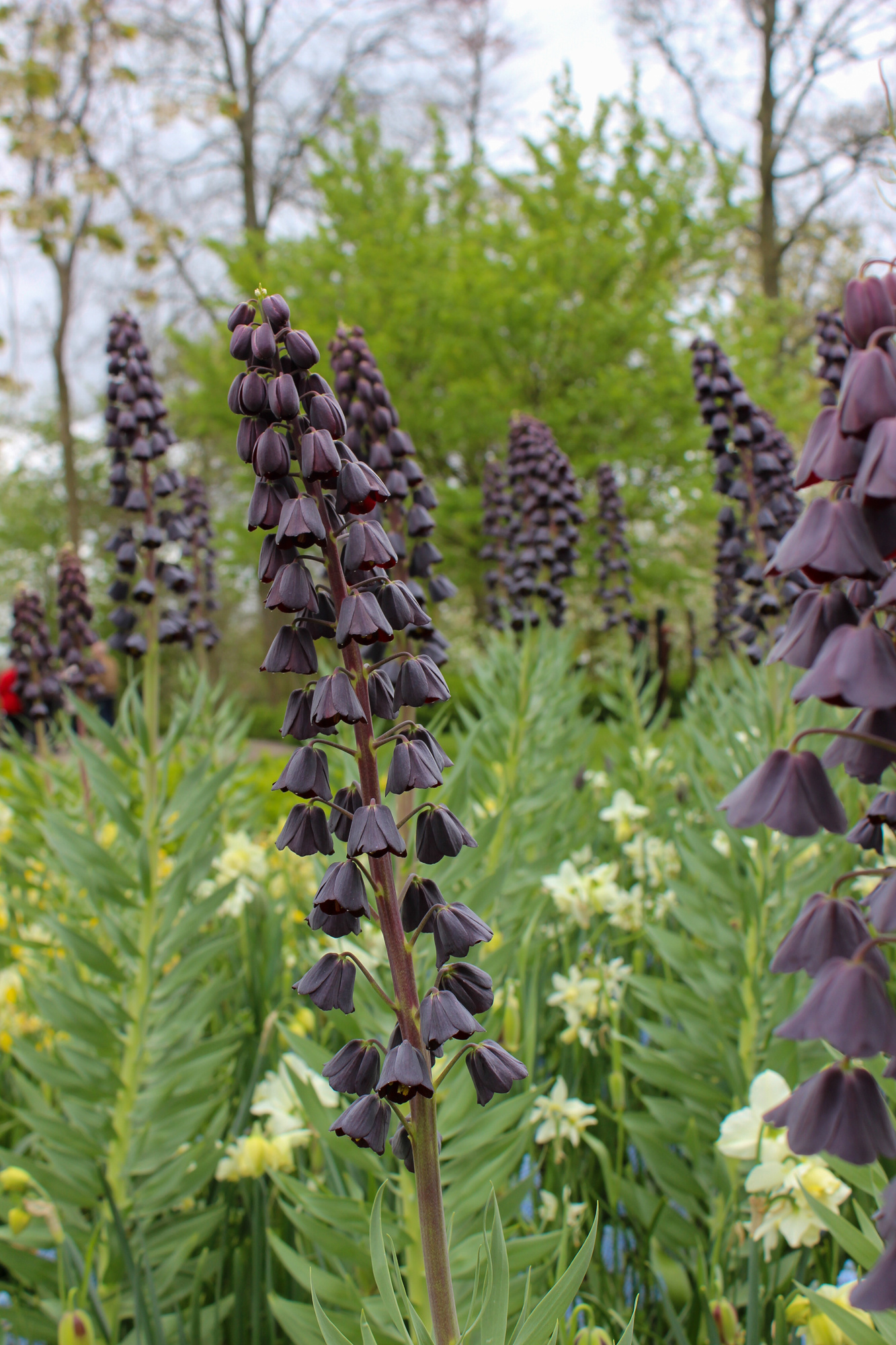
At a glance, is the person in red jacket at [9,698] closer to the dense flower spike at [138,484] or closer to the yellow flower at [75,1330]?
the dense flower spike at [138,484]

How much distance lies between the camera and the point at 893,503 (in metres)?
0.73

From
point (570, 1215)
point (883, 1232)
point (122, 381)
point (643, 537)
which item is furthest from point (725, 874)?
point (643, 537)

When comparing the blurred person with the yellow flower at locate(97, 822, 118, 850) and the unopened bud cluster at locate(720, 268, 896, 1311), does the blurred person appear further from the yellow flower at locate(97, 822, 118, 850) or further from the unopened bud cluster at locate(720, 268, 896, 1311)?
the unopened bud cluster at locate(720, 268, 896, 1311)

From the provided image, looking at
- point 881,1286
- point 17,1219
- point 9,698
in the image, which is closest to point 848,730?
point 881,1286

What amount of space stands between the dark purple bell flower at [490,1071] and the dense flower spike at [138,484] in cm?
204

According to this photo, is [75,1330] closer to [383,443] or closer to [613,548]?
[383,443]

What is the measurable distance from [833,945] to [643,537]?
14111 mm

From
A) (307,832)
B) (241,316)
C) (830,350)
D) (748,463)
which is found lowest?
(307,832)

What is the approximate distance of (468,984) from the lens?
40.0 inches

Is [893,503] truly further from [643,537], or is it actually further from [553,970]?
[643,537]

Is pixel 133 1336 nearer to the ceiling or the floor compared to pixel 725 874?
nearer to the floor

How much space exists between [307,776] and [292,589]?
0.21 metres

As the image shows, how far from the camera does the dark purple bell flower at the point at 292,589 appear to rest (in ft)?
3.35

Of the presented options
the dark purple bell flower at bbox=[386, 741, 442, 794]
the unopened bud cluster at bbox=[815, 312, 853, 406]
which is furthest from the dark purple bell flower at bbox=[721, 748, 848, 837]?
the unopened bud cluster at bbox=[815, 312, 853, 406]
